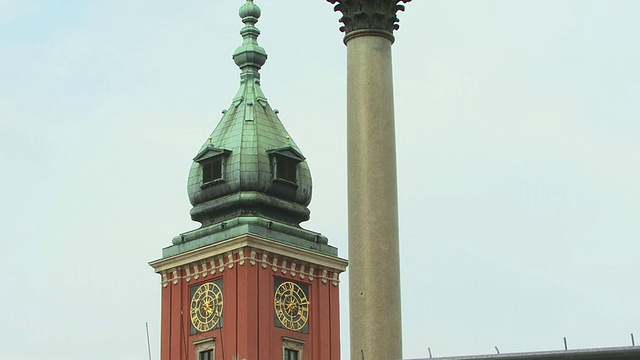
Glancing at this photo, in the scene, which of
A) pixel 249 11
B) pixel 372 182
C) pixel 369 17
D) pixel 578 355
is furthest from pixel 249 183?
pixel 578 355

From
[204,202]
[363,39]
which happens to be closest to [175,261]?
[204,202]

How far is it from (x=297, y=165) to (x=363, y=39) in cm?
4545

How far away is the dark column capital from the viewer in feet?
74.4

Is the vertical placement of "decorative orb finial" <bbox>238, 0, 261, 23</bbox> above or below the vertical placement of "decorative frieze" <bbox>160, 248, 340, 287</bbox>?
above

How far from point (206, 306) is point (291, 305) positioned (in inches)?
132

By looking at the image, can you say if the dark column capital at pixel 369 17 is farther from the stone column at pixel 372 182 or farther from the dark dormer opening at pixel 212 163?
the dark dormer opening at pixel 212 163

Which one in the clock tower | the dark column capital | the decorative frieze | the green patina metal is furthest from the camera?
the green patina metal

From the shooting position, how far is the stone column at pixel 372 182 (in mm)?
21375

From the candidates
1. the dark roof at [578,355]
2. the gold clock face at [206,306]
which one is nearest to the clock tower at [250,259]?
the gold clock face at [206,306]

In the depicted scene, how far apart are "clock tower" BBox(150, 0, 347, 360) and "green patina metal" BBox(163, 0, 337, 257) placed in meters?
0.04

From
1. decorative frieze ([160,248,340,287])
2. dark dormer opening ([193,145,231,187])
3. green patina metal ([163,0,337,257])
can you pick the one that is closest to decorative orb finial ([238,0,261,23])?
green patina metal ([163,0,337,257])

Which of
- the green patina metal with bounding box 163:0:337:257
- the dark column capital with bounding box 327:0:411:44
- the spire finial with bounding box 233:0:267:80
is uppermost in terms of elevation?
the spire finial with bounding box 233:0:267:80

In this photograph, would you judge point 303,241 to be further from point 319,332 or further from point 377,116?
point 377,116

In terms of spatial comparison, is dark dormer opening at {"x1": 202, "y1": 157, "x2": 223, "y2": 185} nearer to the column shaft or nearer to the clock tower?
the clock tower
